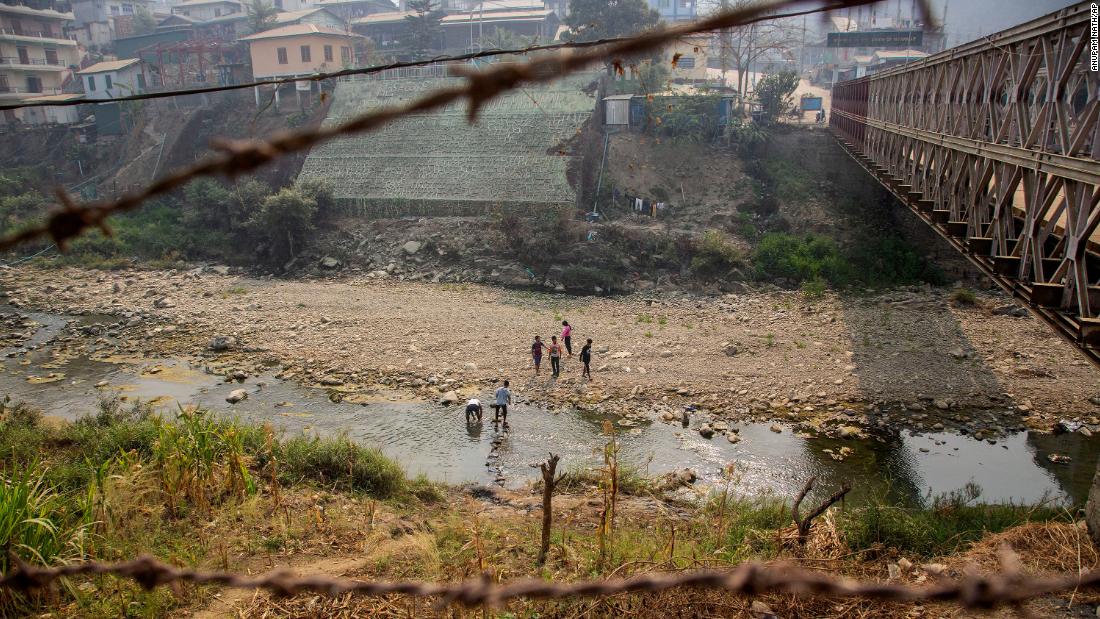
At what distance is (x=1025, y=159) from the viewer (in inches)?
268

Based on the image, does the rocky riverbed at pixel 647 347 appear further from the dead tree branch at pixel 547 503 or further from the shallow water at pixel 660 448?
the dead tree branch at pixel 547 503

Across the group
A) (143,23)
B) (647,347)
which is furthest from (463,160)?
(143,23)

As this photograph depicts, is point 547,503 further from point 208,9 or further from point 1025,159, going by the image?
point 208,9

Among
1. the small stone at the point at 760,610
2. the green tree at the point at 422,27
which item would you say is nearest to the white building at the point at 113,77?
the green tree at the point at 422,27

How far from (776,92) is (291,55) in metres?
25.6

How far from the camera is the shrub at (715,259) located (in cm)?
1962

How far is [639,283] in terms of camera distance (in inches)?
778

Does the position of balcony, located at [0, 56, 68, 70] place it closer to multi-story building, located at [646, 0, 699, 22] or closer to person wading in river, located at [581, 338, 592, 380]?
person wading in river, located at [581, 338, 592, 380]

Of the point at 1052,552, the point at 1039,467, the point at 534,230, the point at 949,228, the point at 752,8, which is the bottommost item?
the point at 1039,467

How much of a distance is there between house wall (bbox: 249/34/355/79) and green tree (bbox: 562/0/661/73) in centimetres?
1375

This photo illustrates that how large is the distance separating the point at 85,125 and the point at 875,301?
129 ft

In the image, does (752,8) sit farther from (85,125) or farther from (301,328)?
(85,125)

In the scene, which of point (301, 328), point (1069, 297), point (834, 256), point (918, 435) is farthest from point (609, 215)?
point (1069, 297)

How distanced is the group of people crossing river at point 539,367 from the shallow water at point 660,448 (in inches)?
10.6
